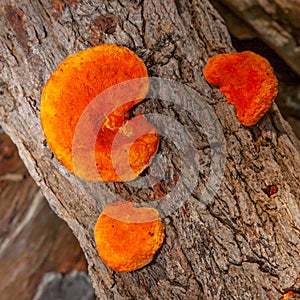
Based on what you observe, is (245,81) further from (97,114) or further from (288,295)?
(288,295)

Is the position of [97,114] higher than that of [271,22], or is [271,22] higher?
[97,114]

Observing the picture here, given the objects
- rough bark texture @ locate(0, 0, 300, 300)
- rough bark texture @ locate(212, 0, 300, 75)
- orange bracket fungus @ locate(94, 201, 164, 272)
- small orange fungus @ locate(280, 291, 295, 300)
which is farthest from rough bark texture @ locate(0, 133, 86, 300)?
rough bark texture @ locate(212, 0, 300, 75)

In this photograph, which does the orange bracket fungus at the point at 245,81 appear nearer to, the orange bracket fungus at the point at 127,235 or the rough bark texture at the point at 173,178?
the rough bark texture at the point at 173,178

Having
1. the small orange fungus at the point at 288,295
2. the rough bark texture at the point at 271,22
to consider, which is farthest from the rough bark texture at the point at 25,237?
the rough bark texture at the point at 271,22

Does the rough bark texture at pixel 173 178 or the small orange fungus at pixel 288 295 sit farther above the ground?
the rough bark texture at pixel 173 178

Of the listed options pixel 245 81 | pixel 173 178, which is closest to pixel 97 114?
pixel 173 178

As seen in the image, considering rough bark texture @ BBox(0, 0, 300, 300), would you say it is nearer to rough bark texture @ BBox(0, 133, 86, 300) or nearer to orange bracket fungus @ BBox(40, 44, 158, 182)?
orange bracket fungus @ BBox(40, 44, 158, 182)

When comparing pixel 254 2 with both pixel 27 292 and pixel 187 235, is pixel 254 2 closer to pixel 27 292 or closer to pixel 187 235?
pixel 187 235
